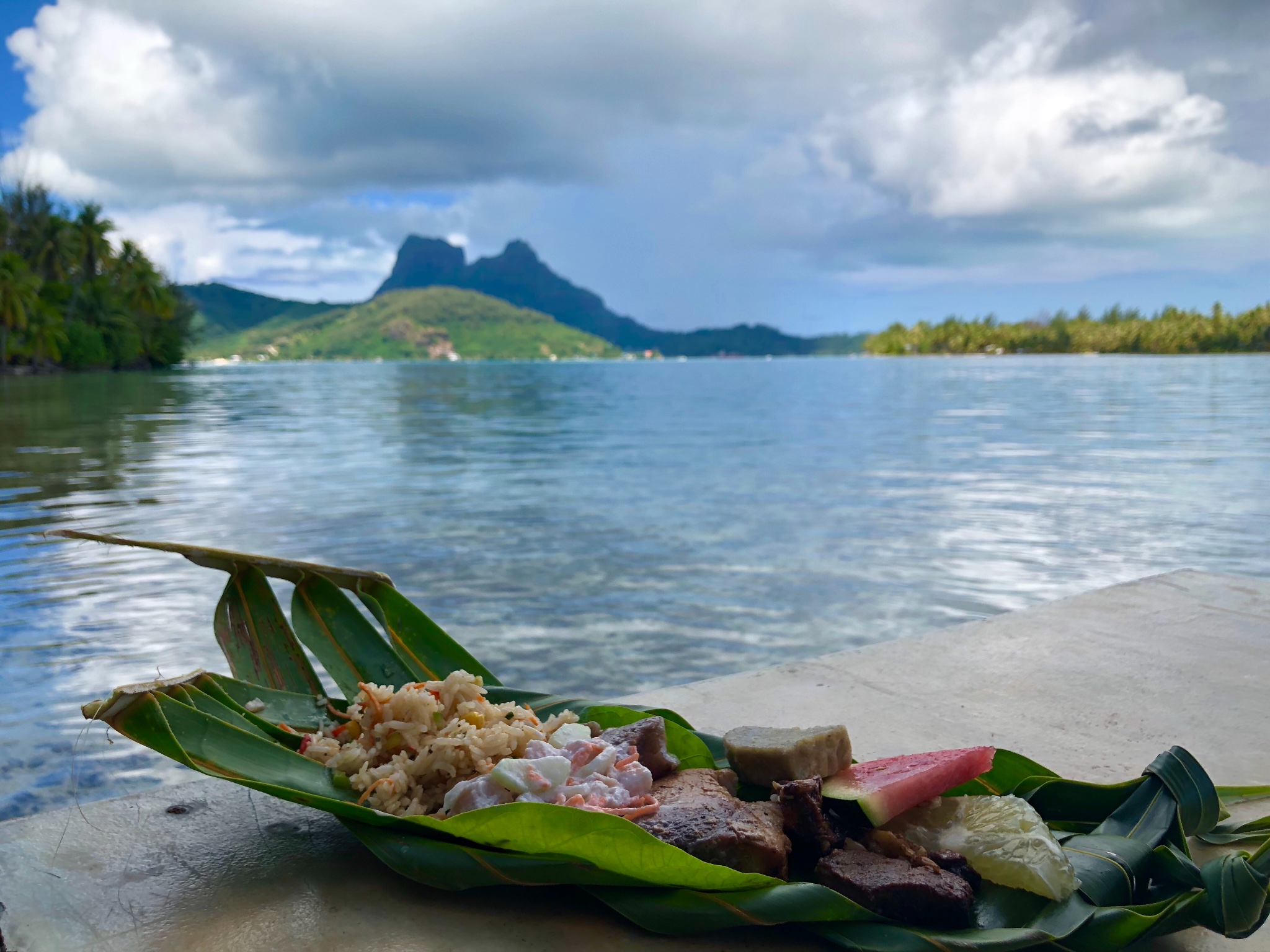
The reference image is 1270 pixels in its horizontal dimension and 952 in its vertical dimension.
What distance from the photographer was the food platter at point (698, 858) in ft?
5.80

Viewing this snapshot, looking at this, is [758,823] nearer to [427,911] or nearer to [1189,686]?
[427,911]

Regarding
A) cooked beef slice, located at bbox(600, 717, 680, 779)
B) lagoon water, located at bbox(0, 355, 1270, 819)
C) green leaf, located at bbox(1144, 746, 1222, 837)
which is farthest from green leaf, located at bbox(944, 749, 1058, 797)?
lagoon water, located at bbox(0, 355, 1270, 819)

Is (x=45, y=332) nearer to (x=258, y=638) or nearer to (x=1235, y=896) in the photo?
(x=258, y=638)

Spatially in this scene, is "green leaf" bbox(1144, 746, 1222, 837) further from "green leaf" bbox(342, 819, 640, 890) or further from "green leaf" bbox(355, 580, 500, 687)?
"green leaf" bbox(355, 580, 500, 687)

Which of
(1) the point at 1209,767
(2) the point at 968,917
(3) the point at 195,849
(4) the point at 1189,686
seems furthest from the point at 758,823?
(4) the point at 1189,686

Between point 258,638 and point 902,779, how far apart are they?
6.29ft

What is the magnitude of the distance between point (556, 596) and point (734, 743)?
5.01 metres

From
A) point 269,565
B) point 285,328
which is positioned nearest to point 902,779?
point 269,565

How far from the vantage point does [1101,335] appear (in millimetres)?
131875

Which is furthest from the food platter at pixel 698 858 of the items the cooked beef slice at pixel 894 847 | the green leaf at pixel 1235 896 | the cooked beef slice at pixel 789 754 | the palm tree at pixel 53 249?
the palm tree at pixel 53 249

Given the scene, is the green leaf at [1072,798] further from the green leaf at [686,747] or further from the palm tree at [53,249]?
the palm tree at [53,249]

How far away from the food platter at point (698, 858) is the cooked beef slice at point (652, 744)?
0.68 ft

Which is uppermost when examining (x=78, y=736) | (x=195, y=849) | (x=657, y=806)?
(x=657, y=806)

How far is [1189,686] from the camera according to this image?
3.48m
